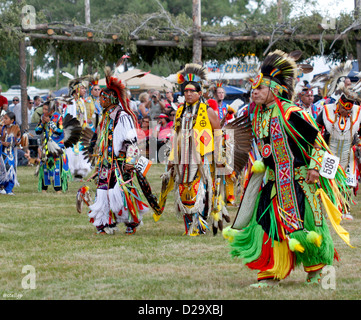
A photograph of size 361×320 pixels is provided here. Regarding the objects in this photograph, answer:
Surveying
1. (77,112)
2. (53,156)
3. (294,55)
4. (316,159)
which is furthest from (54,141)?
(316,159)

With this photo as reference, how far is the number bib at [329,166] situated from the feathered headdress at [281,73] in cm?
62

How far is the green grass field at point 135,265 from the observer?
518cm

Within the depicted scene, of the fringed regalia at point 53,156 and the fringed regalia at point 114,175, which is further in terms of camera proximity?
the fringed regalia at point 53,156

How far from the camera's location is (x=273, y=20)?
16.8 meters

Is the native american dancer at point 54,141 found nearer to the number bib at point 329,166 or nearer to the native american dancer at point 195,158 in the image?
the native american dancer at point 195,158

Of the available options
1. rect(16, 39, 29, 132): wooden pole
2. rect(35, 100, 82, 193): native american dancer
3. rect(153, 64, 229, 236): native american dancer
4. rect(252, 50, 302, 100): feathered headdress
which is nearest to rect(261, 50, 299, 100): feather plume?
Answer: rect(252, 50, 302, 100): feathered headdress

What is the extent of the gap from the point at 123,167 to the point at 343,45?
10274 millimetres

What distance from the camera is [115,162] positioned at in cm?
790

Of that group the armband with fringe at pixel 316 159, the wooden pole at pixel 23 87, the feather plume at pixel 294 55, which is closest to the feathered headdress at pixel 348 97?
the feather plume at pixel 294 55

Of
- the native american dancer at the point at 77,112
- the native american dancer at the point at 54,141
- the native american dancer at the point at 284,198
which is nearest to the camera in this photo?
the native american dancer at the point at 284,198

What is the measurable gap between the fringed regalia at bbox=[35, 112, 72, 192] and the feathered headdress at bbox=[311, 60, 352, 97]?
4.13 metres

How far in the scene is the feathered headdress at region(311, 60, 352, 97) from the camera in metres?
10.5

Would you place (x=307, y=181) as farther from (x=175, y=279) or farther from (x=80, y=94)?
(x=80, y=94)
